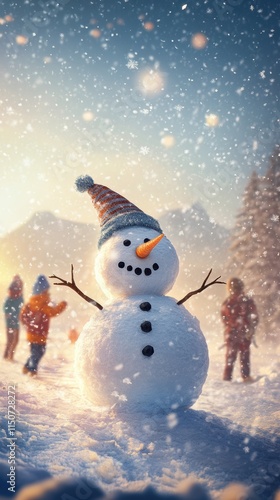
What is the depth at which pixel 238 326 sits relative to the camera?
21.6ft

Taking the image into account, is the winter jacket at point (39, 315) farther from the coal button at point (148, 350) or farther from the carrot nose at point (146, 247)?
the coal button at point (148, 350)

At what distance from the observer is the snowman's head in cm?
384

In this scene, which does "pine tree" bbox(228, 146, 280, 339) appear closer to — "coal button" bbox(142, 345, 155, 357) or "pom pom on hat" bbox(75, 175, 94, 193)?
"pom pom on hat" bbox(75, 175, 94, 193)

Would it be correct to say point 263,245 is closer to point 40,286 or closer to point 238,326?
point 238,326

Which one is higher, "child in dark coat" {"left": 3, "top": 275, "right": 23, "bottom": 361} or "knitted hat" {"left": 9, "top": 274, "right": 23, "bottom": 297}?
"knitted hat" {"left": 9, "top": 274, "right": 23, "bottom": 297}

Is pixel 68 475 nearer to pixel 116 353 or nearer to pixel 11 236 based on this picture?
pixel 116 353

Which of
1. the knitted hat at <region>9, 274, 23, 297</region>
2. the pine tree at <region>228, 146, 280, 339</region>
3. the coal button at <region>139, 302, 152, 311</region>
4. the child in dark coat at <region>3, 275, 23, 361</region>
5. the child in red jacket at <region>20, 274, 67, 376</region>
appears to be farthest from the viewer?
the pine tree at <region>228, 146, 280, 339</region>

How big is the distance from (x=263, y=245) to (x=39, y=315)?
32.1 feet

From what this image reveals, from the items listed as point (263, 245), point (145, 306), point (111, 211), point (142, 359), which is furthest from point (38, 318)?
point (263, 245)

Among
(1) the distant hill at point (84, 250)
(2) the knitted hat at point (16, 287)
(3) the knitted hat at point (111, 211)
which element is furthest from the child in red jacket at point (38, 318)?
(1) the distant hill at point (84, 250)

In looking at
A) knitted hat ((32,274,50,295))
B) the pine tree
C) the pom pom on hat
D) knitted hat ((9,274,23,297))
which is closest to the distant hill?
the pine tree

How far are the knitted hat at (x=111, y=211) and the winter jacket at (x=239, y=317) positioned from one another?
3203 millimetres

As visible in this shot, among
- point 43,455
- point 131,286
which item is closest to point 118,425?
point 43,455

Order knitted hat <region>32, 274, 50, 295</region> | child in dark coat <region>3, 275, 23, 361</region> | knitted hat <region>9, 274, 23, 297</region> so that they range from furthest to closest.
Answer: knitted hat <region>9, 274, 23, 297</region>
child in dark coat <region>3, 275, 23, 361</region>
knitted hat <region>32, 274, 50, 295</region>
